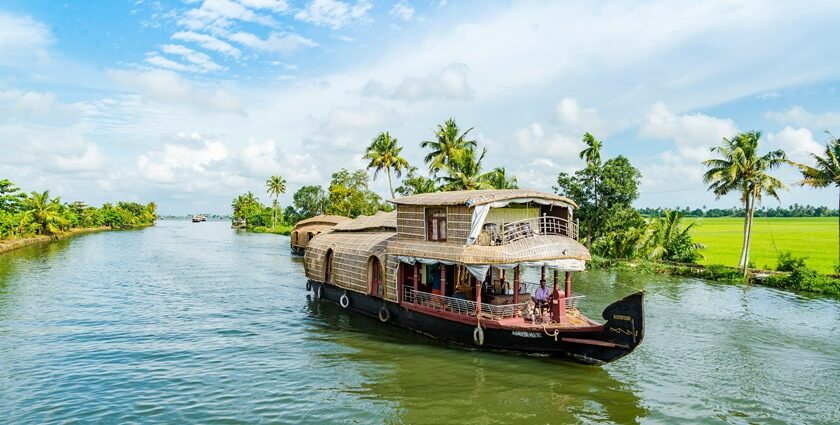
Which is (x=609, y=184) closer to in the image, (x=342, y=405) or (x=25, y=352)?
(x=342, y=405)

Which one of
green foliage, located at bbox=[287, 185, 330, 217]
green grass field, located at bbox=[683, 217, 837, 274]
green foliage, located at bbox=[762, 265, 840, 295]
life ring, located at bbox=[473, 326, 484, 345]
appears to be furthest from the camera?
green foliage, located at bbox=[287, 185, 330, 217]

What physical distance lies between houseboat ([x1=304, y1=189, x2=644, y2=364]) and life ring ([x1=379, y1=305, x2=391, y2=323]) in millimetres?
40

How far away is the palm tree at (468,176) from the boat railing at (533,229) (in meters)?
16.5

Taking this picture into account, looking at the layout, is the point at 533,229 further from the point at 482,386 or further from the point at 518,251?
the point at 482,386

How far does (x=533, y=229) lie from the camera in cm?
1391

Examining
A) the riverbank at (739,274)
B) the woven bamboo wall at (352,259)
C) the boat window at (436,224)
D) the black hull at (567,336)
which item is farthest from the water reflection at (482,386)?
the riverbank at (739,274)

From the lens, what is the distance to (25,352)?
14.2 m

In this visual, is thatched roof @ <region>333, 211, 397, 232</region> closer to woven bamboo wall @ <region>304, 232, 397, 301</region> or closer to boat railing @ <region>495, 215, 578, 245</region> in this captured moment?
woven bamboo wall @ <region>304, 232, 397, 301</region>

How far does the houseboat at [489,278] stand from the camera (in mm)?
12656

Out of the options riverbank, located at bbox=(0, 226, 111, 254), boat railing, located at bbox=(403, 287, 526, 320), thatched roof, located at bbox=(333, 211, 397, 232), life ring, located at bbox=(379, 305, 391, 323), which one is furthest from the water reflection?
riverbank, located at bbox=(0, 226, 111, 254)

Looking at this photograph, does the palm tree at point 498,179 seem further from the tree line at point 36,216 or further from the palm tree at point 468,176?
the tree line at point 36,216

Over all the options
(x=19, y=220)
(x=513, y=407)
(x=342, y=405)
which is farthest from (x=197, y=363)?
(x=19, y=220)

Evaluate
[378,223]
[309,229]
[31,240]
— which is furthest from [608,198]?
[31,240]

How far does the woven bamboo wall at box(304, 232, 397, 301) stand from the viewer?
16.7 m
